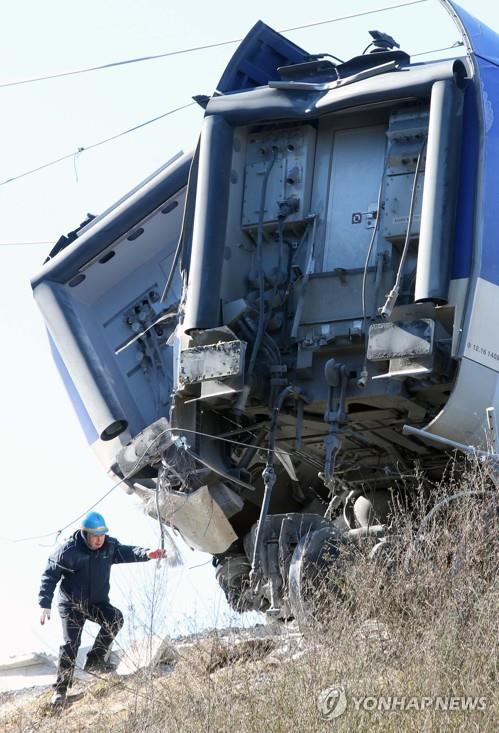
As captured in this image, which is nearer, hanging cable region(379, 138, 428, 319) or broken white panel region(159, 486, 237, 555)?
hanging cable region(379, 138, 428, 319)

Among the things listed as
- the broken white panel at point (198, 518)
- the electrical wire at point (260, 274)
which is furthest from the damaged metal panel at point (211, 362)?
the broken white panel at point (198, 518)

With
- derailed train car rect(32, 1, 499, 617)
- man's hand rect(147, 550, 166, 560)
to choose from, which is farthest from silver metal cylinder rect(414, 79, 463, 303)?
man's hand rect(147, 550, 166, 560)

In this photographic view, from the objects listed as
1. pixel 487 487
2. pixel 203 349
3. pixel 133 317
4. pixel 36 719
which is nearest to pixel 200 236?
pixel 203 349

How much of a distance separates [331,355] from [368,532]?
1397mm

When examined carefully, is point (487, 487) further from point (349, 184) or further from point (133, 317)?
point (133, 317)

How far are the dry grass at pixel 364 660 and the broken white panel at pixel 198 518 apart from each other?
1211 mm

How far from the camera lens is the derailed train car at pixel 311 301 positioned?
12266 mm

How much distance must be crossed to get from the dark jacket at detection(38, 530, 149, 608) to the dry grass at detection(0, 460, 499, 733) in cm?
78

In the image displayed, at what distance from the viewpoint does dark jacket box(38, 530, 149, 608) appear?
A: 43.3 ft

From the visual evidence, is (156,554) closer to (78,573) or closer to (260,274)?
(78,573)

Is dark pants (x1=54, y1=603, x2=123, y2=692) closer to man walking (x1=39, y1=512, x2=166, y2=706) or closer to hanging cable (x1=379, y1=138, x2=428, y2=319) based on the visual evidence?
man walking (x1=39, y1=512, x2=166, y2=706)

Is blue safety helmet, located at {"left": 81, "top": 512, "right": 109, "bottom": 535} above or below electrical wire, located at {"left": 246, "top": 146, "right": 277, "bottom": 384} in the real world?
below

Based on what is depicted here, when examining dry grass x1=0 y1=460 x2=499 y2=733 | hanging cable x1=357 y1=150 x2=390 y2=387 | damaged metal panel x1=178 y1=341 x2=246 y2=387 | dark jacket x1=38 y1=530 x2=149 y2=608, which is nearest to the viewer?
dry grass x1=0 y1=460 x2=499 y2=733

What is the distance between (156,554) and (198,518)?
450 millimetres
